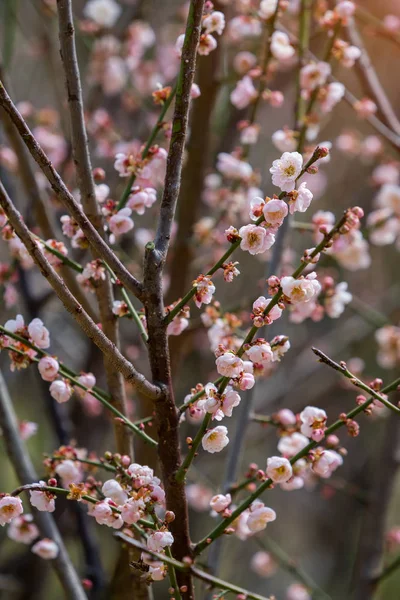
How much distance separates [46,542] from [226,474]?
697mm

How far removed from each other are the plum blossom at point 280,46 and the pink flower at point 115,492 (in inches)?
62.7

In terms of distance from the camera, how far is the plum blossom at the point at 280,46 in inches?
93.2

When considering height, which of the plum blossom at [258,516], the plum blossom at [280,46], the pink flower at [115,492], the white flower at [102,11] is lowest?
the plum blossom at [258,516]

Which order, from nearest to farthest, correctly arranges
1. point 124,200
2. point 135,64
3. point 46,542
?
1. point 124,200
2. point 46,542
3. point 135,64

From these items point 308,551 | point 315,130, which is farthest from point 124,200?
point 308,551

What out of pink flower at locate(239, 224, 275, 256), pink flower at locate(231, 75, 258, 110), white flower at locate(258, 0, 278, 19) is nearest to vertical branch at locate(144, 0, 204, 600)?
pink flower at locate(239, 224, 275, 256)

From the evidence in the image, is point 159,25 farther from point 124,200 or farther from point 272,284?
point 272,284

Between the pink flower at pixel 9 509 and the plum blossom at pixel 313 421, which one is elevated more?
the plum blossom at pixel 313 421

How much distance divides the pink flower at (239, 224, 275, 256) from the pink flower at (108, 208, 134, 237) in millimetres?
450

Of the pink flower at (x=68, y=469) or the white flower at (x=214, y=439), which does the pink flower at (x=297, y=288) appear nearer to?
the white flower at (x=214, y=439)

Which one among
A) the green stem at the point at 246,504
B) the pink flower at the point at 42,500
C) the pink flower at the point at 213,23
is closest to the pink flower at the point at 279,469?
the green stem at the point at 246,504

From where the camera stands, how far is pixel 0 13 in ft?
14.0

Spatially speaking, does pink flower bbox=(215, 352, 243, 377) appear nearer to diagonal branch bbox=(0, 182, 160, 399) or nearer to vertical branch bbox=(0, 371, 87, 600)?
diagonal branch bbox=(0, 182, 160, 399)

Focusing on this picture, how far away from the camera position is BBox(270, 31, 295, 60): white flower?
2366mm
